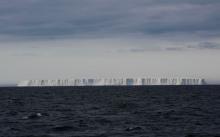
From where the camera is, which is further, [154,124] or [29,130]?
[154,124]

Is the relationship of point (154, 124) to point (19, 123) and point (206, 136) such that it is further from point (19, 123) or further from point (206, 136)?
point (19, 123)

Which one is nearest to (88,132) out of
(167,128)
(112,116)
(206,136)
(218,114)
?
(167,128)

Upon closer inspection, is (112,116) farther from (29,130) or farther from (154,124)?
(29,130)

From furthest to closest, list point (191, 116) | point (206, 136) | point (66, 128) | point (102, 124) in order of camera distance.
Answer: point (191, 116) → point (102, 124) → point (66, 128) → point (206, 136)

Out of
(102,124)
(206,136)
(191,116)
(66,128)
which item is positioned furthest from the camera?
(191,116)

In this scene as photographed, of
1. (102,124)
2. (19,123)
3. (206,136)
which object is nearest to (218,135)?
(206,136)

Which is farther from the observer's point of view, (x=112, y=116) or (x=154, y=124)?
(x=112, y=116)

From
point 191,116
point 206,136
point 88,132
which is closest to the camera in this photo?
point 206,136

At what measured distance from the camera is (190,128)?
58.6 meters

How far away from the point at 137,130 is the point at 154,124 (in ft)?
22.0

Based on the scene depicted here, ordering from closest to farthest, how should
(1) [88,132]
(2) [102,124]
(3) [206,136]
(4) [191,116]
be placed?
(3) [206,136] < (1) [88,132] < (2) [102,124] < (4) [191,116]

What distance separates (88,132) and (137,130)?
18.8 ft

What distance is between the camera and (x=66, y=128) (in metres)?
59.9

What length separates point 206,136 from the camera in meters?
51.9
